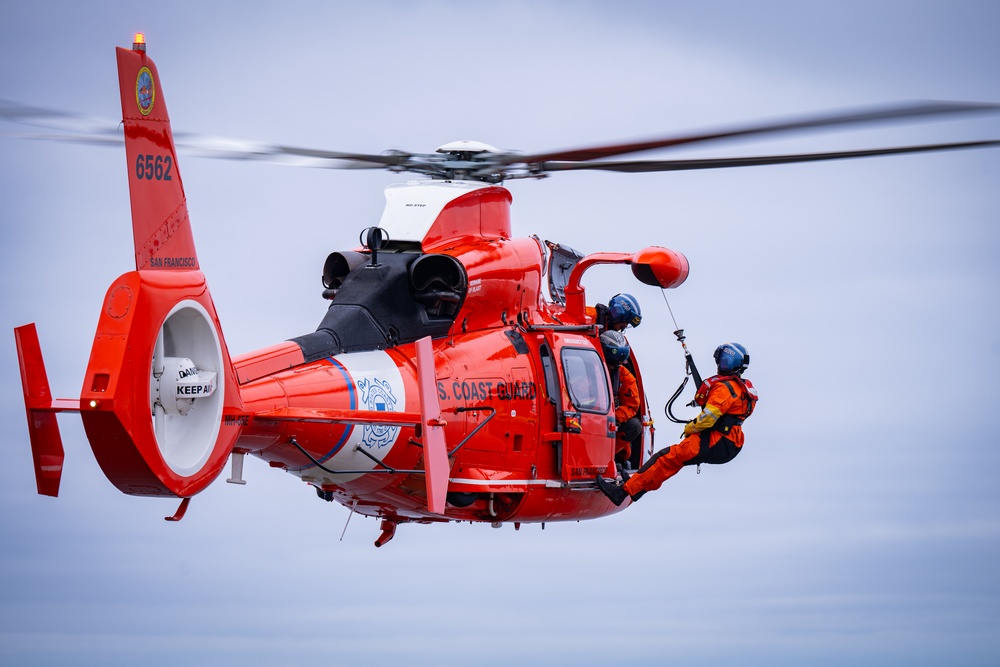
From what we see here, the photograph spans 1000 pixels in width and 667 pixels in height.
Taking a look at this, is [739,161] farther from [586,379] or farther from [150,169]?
[150,169]

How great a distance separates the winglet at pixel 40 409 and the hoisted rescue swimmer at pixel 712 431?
504 cm

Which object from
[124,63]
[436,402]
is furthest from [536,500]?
[124,63]

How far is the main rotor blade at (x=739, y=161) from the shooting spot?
11461mm

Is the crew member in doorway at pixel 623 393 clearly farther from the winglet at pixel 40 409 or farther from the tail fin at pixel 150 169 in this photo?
the winglet at pixel 40 409

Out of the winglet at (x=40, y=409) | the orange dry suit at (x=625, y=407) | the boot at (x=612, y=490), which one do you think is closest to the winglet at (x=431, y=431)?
the winglet at (x=40, y=409)

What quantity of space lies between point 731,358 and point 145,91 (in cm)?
578

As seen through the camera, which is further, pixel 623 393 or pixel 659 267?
pixel 623 393

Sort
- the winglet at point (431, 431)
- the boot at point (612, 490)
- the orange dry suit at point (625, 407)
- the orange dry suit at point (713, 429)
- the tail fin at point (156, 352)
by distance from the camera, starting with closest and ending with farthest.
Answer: the tail fin at point (156, 352) → the winglet at point (431, 431) → the orange dry suit at point (713, 429) → the boot at point (612, 490) → the orange dry suit at point (625, 407)

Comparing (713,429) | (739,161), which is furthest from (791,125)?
(713,429)

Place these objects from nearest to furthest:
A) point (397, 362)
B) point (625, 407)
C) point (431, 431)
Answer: point (431, 431)
point (397, 362)
point (625, 407)

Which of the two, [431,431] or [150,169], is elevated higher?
[150,169]

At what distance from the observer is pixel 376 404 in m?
11.1

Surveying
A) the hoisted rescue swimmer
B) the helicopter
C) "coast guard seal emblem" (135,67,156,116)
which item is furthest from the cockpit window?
"coast guard seal emblem" (135,67,156,116)

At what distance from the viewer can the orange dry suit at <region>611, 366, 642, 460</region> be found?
13.7 meters
